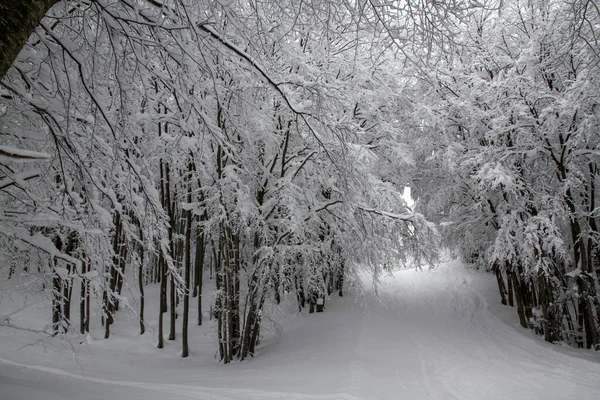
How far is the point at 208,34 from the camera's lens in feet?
8.13

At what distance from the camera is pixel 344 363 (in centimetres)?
707

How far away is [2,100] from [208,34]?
7.03 ft

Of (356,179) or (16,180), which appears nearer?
(16,180)

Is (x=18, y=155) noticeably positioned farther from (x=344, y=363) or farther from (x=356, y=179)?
(x=344, y=363)

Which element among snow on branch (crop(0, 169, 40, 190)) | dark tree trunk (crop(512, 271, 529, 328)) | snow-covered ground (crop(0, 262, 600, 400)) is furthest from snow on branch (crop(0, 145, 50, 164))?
dark tree trunk (crop(512, 271, 529, 328))

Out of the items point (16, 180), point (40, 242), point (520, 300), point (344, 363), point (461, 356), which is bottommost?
point (461, 356)

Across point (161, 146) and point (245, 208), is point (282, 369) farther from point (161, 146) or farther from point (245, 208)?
point (161, 146)

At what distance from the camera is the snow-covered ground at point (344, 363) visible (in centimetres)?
471

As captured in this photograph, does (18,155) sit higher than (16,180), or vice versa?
(16,180)

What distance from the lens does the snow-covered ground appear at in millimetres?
4713

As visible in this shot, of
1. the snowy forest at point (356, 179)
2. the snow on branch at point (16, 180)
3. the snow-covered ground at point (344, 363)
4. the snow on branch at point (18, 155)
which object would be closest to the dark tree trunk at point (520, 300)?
the snowy forest at point (356, 179)

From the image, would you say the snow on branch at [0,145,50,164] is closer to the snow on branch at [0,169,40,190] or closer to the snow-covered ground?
the snow on branch at [0,169,40,190]

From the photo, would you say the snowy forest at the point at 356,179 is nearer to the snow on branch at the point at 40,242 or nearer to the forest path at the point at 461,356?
the snow on branch at the point at 40,242

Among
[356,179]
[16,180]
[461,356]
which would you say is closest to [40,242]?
[16,180]
